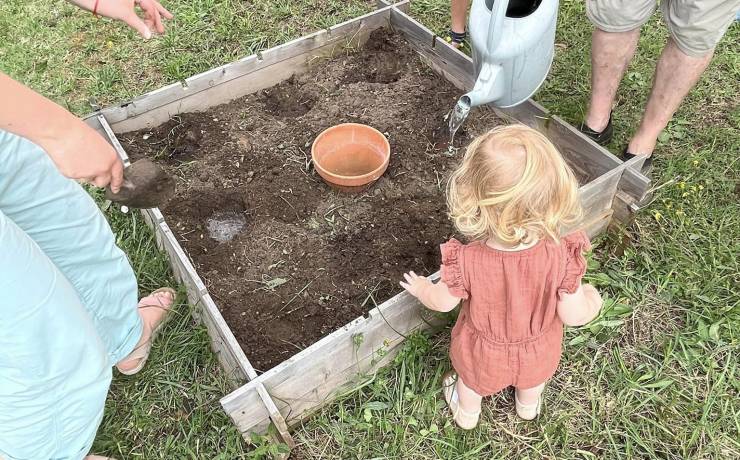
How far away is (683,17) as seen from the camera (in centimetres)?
237

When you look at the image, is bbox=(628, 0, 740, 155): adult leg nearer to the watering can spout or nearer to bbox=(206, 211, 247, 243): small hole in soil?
the watering can spout

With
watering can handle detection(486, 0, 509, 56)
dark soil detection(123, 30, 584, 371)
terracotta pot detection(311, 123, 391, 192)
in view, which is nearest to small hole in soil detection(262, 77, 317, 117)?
dark soil detection(123, 30, 584, 371)

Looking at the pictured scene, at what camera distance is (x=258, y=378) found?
6.04ft

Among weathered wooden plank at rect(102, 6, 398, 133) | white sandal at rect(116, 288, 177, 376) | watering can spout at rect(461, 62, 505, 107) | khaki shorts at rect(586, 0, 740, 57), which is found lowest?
white sandal at rect(116, 288, 177, 376)

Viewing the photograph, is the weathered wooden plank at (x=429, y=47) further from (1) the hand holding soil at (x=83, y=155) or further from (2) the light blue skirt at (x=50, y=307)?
(1) the hand holding soil at (x=83, y=155)

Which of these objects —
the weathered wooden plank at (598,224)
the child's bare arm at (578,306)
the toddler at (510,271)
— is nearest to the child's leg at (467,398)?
the toddler at (510,271)

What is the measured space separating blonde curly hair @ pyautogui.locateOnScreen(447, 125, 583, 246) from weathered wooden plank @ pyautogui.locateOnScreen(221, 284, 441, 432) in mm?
596

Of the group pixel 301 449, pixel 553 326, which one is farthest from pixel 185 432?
pixel 553 326

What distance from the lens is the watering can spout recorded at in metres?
2.23

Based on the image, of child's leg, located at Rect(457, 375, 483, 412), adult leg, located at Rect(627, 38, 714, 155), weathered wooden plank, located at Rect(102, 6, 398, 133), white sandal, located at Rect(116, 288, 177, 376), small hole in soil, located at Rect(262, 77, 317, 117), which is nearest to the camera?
child's leg, located at Rect(457, 375, 483, 412)

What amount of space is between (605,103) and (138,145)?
7.35ft

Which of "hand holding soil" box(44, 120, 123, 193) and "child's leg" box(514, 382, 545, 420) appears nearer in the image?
"hand holding soil" box(44, 120, 123, 193)

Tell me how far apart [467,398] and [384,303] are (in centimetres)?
43

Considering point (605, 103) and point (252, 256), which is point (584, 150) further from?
point (252, 256)
